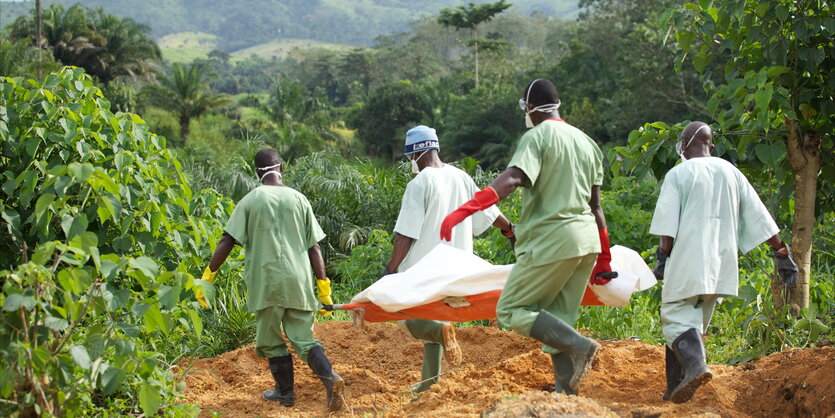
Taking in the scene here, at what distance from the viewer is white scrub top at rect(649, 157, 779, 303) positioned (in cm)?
426

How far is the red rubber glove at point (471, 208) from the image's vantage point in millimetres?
3873

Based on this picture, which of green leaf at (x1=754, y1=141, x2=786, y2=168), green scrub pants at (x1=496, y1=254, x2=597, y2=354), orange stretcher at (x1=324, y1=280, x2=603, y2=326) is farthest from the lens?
green leaf at (x1=754, y1=141, x2=786, y2=168)

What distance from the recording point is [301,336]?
201 inches

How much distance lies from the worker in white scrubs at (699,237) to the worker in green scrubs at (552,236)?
1.35 ft

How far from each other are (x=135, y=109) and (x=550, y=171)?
33.4m

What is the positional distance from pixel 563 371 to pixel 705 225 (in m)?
1.00

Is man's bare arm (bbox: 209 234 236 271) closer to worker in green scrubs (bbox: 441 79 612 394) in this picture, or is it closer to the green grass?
worker in green scrubs (bbox: 441 79 612 394)

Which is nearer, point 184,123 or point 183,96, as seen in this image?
point 183,96

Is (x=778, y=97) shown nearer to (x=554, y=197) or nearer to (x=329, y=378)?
(x=554, y=197)

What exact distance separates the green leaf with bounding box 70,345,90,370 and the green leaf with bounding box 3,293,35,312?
24 cm

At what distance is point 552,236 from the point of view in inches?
160

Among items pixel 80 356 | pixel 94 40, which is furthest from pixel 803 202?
pixel 94 40

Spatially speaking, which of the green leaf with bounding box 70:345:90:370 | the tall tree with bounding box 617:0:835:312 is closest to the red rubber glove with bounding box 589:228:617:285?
the tall tree with bounding box 617:0:835:312

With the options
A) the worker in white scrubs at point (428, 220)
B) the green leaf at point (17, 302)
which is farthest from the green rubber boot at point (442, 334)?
the green leaf at point (17, 302)
